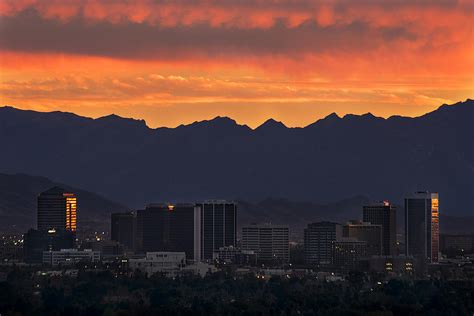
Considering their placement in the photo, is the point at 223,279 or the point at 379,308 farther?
the point at 223,279

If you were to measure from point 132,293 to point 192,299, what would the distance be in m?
11.8

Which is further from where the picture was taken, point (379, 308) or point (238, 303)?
point (238, 303)

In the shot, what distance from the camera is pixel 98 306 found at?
12150cm

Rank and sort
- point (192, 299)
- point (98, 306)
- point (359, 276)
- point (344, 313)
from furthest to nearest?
point (359, 276) → point (192, 299) → point (98, 306) → point (344, 313)

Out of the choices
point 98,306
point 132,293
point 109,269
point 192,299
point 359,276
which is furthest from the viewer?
point 109,269

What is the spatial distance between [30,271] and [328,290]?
47713 mm

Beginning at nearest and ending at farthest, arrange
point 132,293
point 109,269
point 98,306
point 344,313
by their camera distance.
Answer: point 344,313 → point 98,306 → point 132,293 → point 109,269

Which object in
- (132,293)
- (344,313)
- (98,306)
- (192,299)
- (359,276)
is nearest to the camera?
(344,313)

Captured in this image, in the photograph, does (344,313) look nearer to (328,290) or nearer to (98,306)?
(98,306)

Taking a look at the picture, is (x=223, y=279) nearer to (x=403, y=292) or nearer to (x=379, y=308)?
(x=403, y=292)

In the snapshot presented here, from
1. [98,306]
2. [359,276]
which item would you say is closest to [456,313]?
[98,306]

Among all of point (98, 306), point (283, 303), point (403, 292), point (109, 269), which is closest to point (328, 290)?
point (403, 292)

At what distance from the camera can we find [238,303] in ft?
409

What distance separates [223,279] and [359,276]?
1390 cm
